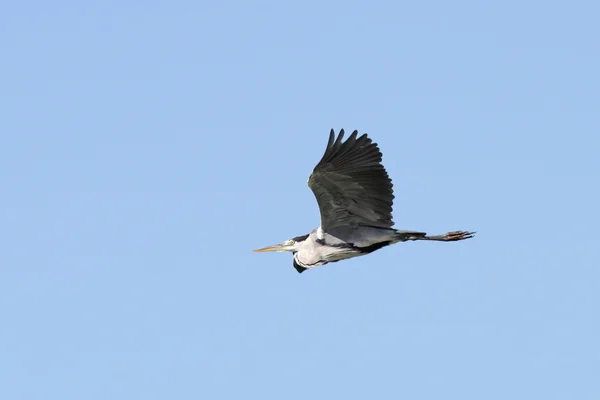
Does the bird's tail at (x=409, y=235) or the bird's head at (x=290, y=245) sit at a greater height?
the bird's head at (x=290, y=245)

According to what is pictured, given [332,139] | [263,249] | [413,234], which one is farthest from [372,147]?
[263,249]

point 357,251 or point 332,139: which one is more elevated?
point 332,139

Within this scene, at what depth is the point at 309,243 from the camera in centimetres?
1364

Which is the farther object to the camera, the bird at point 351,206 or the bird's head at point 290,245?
the bird's head at point 290,245


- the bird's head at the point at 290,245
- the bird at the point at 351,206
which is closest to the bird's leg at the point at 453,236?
the bird at the point at 351,206

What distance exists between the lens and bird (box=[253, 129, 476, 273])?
12.2 meters

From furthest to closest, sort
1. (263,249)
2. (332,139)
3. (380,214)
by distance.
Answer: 1. (263,249)
2. (380,214)
3. (332,139)

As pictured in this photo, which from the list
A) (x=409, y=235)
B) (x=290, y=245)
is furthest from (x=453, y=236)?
(x=290, y=245)

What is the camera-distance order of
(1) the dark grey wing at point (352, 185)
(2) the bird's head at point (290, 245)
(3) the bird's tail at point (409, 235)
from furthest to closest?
(2) the bird's head at point (290, 245) → (3) the bird's tail at point (409, 235) → (1) the dark grey wing at point (352, 185)

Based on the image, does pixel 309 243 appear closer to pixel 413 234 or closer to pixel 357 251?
pixel 357 251

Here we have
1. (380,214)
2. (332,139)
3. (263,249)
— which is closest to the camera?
(332,139)

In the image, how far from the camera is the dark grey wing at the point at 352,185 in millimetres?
12195

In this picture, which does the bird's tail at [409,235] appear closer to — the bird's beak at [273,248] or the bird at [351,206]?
the bird at [351,206]

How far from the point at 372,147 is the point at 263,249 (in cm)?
334
